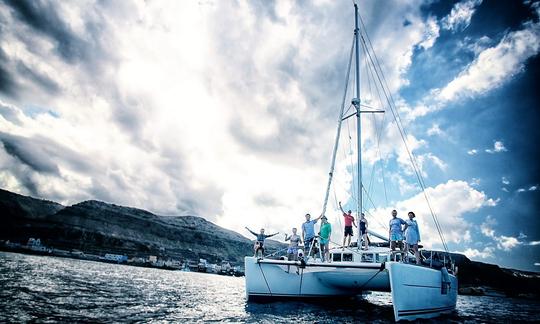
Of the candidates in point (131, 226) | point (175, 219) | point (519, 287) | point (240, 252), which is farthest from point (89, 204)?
point (519, 287)

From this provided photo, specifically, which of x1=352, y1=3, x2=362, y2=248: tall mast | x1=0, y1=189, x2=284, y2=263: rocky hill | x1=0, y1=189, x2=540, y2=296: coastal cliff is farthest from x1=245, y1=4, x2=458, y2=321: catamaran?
x1=0, y1=189, x2=284, y2=263: rocky hill

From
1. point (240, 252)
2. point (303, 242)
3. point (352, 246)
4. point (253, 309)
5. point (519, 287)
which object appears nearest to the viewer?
point (253, 309)

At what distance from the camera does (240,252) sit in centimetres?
16262

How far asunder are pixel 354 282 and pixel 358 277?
2.44 ft

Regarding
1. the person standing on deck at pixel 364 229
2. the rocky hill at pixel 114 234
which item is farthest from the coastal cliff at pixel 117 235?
the person standing on deck at pixel 364 229

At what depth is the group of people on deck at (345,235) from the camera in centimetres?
984

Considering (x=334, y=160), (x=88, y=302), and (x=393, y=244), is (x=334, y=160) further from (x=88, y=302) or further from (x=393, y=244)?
(x=88, y=302)

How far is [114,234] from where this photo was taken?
13788cm

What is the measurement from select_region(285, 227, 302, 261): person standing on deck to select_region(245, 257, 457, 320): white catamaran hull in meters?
0.72

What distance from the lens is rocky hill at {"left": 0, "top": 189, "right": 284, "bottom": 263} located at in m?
122

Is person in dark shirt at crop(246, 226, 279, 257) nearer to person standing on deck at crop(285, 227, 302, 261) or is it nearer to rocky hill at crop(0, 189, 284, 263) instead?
person standing on deck at crop(285, 227, 302, 261)

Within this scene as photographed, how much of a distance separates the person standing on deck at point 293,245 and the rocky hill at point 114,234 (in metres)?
125

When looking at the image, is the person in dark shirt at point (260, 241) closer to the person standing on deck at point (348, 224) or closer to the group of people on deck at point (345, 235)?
the group of people on deck at point (345, 235)

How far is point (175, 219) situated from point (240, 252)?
63970 mm
